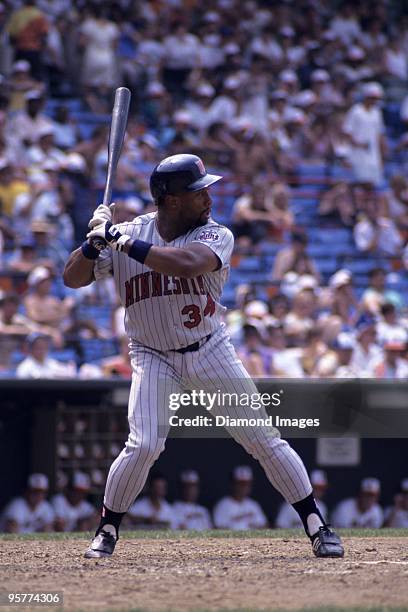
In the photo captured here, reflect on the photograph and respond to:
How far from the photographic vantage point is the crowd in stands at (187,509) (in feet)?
29.5

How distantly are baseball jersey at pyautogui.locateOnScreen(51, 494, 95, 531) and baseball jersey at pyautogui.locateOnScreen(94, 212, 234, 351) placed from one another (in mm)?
4303

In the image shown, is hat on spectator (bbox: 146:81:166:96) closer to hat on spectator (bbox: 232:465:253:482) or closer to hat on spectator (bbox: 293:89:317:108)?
hat on spectator (bbox: 293:89:317:108)

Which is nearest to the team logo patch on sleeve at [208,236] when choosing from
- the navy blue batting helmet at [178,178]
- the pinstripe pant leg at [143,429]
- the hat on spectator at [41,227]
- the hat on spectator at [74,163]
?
the navy blue batting helmet at [178,178]

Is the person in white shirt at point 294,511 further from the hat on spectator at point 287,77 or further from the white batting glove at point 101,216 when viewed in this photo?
the hat on spectator at point 287,77

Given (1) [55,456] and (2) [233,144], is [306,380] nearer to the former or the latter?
(1) [55,456]

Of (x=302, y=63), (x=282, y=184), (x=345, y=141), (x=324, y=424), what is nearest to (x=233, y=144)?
(x=282, y=184)

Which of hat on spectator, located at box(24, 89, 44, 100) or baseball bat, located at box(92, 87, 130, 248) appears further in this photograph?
hat on spectator, located at box(24, 89, 44, 100)

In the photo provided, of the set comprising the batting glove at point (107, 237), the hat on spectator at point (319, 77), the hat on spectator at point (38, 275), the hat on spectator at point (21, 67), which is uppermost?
the hat on spectator at point (319, 77)

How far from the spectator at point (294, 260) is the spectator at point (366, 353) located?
1194mm

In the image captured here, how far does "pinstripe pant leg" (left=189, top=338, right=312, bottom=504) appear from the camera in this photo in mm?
4965

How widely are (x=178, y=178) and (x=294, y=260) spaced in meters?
6.53

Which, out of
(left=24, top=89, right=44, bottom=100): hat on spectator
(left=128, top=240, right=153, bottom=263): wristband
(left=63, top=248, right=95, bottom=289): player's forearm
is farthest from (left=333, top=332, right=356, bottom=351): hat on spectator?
(left=128, top=240, right=153, bottom=263): wristband

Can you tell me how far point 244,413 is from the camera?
4.95 meters

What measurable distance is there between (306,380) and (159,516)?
5.02 ft
